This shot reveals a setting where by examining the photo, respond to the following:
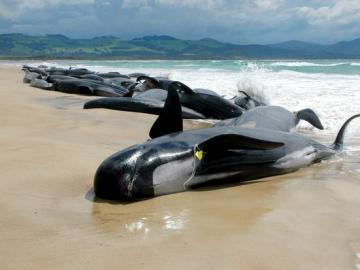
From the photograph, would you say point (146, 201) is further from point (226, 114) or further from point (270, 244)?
point (226, 114)

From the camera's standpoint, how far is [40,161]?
14.5ft

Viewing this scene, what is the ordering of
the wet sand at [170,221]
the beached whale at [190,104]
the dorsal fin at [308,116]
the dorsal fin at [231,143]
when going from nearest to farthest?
the wet sand at [170,221], the dorsal fin at [231,143], the dorsal fin at [308,116], the beached whale at [190,104]

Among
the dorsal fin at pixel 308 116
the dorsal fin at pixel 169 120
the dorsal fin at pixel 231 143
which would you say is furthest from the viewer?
the dorsal fin at pixel 308 116

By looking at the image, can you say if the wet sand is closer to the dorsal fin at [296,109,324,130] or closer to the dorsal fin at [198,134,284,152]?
the dorsal fin at [198,134,284,152]

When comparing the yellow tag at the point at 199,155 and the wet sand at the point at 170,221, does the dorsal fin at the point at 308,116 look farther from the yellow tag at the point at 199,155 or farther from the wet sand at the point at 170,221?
the yellow tag at the point at 199,155

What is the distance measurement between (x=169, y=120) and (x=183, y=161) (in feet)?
1.90

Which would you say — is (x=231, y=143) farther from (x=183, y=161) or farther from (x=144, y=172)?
(x=144, y=172)

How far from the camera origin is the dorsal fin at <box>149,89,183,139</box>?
4316mm

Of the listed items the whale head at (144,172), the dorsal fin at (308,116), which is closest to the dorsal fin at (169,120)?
the whale head at (144,172)

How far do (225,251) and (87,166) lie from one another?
2154 millimetres

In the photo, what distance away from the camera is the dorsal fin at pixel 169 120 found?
4316mm

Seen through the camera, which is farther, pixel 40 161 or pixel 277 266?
pixel 40 161

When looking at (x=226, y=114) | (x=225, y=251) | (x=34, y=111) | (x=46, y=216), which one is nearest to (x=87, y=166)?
(x=46, y=216)

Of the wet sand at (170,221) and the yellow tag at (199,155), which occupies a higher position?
the yellow tag at (199,155)
